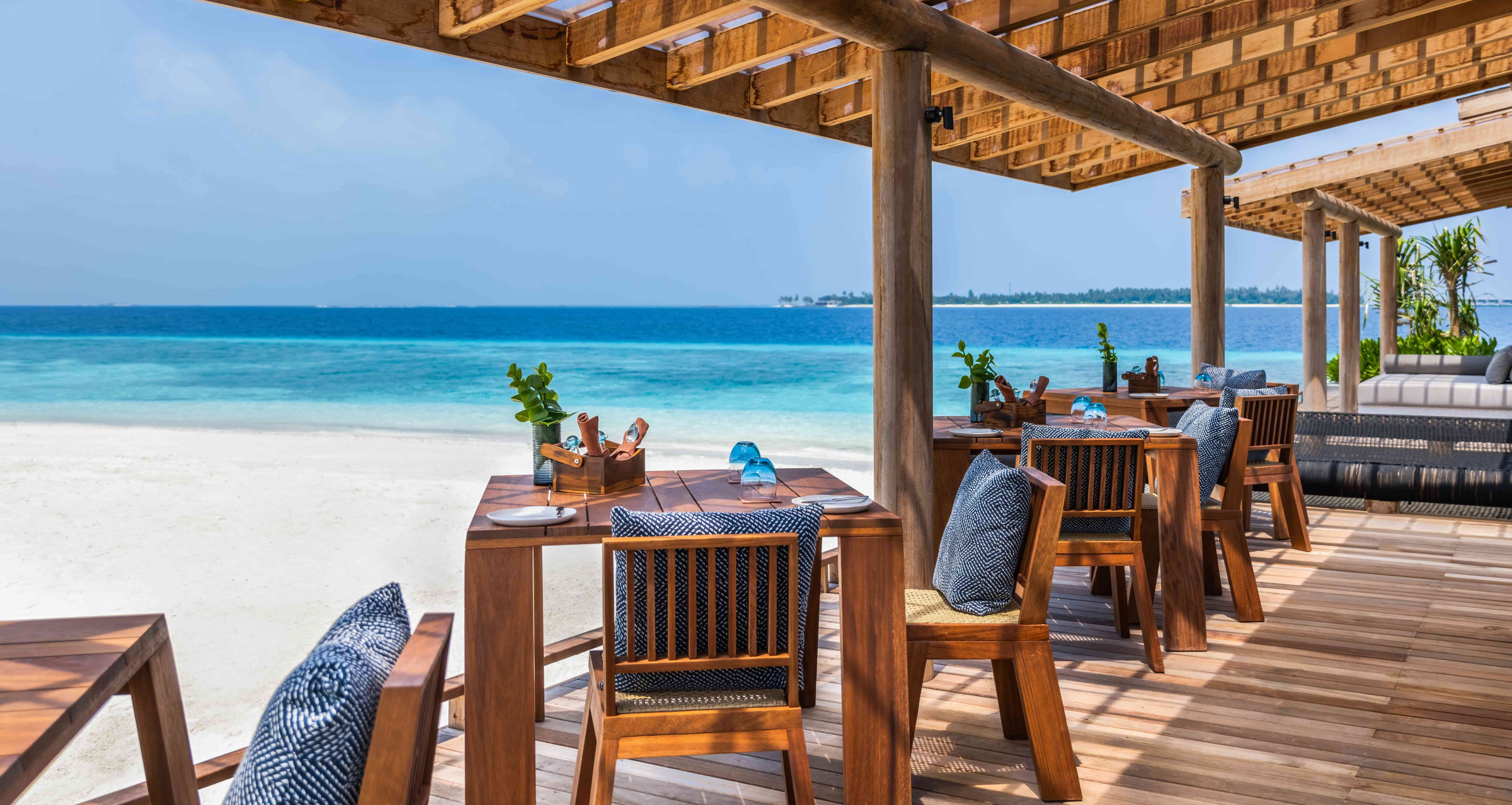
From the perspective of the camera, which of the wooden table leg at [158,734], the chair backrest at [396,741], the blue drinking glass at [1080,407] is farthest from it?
the blue drinking glass at [1080,407]

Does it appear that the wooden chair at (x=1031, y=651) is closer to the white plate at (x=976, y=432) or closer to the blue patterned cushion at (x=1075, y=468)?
the blue patterned cushion at (x=1075, y=468)

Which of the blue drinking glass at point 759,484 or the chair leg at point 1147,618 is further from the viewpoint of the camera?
the chair leg at point 1147,618

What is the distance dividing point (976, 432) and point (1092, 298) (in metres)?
45.7

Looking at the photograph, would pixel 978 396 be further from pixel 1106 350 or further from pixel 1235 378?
pixel 1235 378

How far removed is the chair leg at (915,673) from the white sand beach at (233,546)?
2.12 metres

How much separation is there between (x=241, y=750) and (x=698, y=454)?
13.1 m

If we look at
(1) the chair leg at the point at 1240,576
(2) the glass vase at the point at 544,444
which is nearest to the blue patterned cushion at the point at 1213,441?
(1) the chair leg at the point at 1240,576

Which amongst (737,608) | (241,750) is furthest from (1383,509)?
(241,750)

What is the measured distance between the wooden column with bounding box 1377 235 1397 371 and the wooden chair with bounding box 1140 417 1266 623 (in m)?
10.1

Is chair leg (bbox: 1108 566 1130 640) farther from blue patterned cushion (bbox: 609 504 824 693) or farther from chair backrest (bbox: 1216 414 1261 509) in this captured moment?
blue patterned cushion (bbox: 609 504 824 693)

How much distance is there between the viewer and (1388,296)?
1245 centimetres

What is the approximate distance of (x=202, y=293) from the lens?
42.9 m

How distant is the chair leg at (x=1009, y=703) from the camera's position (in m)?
2.81

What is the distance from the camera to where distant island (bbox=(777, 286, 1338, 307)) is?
44.4 m
